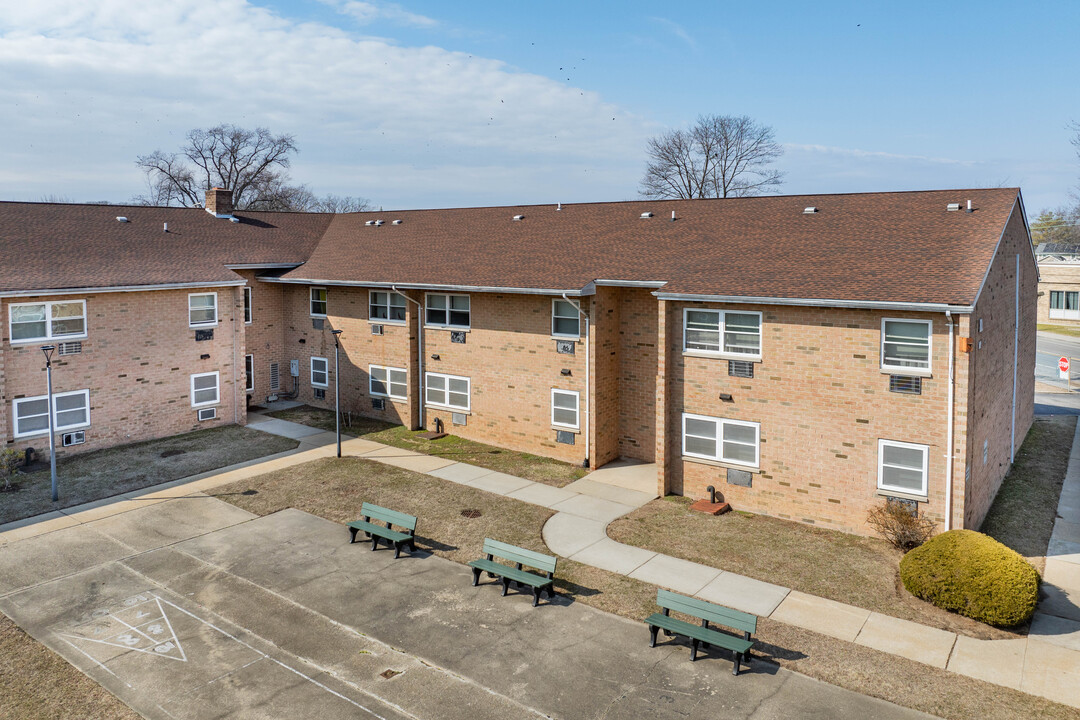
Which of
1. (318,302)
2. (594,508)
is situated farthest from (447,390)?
(594,508)

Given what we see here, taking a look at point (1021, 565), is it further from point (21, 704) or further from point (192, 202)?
point (192, 202)

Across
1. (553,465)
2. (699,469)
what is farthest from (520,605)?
(553,465)

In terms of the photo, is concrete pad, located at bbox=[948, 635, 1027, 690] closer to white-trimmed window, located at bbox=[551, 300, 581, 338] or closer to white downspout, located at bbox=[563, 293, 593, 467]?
white downspout, located at bbox=[563, 293, 593, 467]

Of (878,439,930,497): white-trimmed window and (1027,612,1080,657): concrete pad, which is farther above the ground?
(878,439,930,497): white-trimmed window

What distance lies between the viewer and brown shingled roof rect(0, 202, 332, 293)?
2261cm

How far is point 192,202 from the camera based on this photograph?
Answer: 254ft

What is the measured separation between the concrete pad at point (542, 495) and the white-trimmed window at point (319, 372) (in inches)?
481

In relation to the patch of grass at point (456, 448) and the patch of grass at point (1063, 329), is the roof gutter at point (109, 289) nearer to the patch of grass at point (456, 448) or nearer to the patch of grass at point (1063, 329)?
the patch of grass at point (456, 448)

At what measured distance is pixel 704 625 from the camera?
1202 cm

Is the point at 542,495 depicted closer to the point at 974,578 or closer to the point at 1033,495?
the point at 974,578

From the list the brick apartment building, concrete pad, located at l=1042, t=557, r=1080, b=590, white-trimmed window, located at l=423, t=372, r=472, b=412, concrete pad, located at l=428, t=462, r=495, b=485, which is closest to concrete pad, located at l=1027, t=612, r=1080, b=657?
concrete pad, located at l=1042, t=557, r=1080, b=590

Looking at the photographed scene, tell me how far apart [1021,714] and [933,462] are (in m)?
6.24

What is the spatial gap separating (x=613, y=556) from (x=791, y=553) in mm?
3677

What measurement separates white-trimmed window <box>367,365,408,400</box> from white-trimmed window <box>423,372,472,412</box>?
1.00 m
